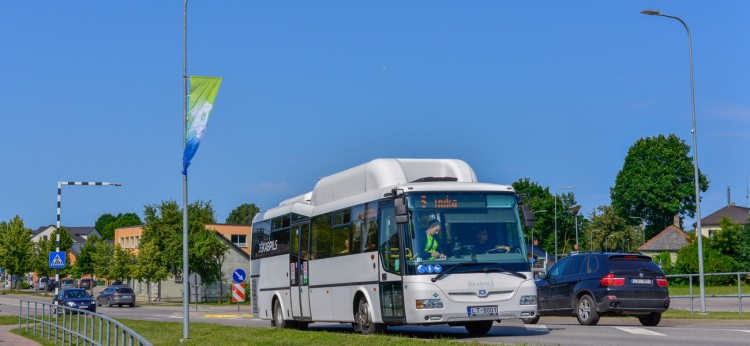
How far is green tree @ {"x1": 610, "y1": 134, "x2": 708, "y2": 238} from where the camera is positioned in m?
111

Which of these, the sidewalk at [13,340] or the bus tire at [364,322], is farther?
the sidewalk at [13,340]

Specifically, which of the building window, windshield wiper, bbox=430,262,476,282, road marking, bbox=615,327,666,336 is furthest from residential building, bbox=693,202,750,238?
windshield wiper, bbox=430,262,476,282

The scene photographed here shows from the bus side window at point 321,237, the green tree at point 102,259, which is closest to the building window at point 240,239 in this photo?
the green tree at point 102,259

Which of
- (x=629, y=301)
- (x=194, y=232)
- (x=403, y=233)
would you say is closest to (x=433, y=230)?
(x=403, y=233)

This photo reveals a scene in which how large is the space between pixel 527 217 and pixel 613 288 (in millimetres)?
4179

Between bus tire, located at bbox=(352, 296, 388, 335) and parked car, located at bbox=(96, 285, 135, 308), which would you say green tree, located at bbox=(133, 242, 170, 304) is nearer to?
parked car, located at bbox=(96, 285, 135, 308)

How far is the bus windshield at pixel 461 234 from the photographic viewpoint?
19.2m

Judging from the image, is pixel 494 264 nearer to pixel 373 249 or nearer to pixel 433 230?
pixel 433 230

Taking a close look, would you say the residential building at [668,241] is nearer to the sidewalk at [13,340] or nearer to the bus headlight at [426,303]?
the sidewalk at [13,340]

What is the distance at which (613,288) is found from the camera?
73.6 ft

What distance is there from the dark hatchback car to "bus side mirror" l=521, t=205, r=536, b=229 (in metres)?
4.04

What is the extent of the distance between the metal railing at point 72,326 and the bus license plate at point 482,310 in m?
6.38

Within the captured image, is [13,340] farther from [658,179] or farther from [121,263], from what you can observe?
[658,179]

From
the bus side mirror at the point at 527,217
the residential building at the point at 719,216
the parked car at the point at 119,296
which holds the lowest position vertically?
the parked car at the point at 119,296
